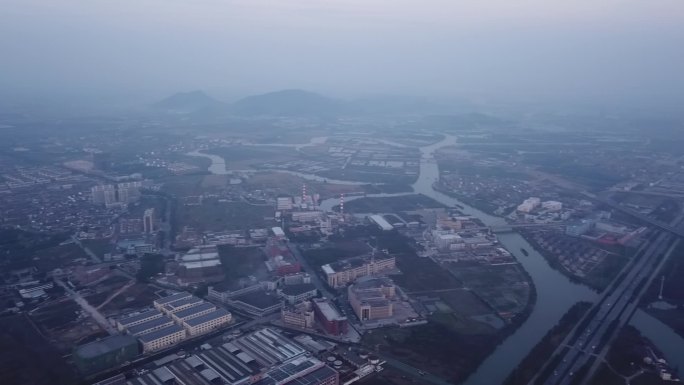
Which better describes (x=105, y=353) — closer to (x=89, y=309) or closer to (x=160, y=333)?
(x=160, y=333)

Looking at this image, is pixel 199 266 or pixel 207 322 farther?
pixel 199 266

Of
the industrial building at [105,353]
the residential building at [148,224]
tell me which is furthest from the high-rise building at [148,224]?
the industrial building at [105,353]

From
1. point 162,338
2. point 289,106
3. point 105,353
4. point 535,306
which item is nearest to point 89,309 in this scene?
point 162,338

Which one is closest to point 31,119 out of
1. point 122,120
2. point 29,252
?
point 122,120

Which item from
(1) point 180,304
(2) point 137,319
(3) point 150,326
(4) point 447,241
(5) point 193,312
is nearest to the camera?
(3) point 150,326

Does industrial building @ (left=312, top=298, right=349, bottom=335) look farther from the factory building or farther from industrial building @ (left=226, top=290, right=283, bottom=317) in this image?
the factory building

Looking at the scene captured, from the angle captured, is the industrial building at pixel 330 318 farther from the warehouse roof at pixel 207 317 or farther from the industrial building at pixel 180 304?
the industrial building at pixel 180 304
